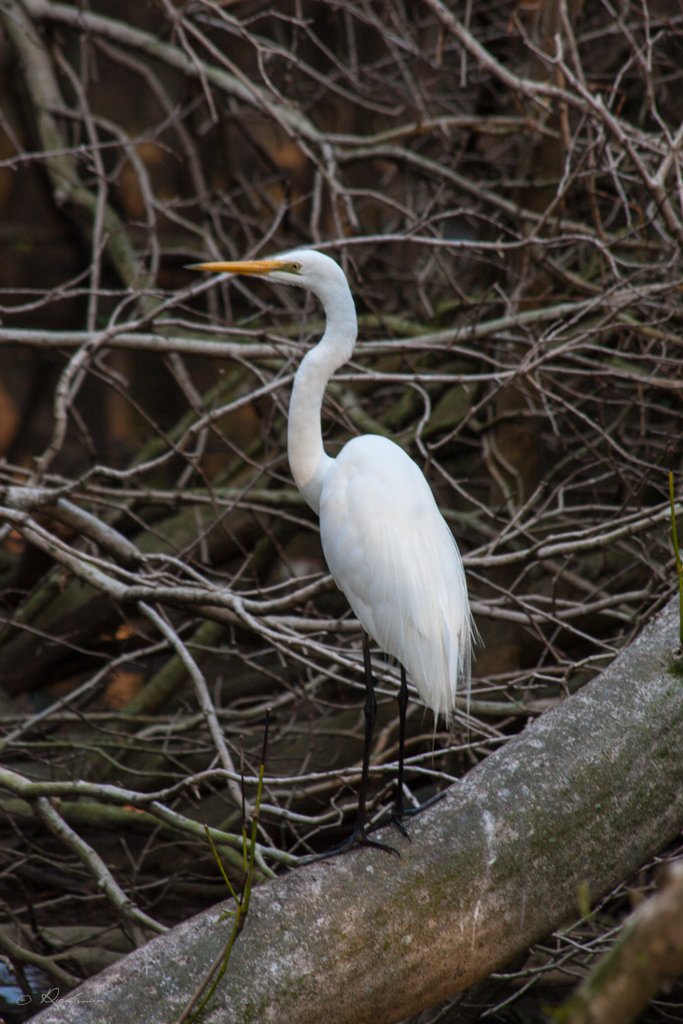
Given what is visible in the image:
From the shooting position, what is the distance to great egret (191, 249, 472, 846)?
7.86 feet

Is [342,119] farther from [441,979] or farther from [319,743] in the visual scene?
[441,979]

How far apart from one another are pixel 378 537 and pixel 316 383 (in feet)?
1.45

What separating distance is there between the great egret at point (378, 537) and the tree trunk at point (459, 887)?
15.3 inches

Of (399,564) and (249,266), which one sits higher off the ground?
(249,266)

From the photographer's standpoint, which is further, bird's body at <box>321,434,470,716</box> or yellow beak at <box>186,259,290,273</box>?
yellow beak at <box>186,259,290,273</box>

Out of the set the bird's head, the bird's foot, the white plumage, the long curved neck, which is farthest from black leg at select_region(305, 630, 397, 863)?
the bird's head

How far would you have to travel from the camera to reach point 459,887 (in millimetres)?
1842

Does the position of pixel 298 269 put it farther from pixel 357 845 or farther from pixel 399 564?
pixel 357 845

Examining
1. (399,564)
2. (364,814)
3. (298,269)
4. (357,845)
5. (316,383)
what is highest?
(298,269)

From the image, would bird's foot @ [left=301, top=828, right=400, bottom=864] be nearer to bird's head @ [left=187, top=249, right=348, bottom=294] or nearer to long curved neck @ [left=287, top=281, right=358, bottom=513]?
long curved neck @ [left=287, top=281, right=358, bottom=513]

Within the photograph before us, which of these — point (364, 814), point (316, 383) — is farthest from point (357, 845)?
point (316, 383)

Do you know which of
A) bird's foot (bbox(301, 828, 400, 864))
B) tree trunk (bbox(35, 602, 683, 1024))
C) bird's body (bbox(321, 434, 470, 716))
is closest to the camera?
tree trunk (bbox(35, 602, 683, 1024))

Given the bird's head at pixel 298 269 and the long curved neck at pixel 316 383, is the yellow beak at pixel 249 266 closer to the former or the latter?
the bird's head at pixel 298 269

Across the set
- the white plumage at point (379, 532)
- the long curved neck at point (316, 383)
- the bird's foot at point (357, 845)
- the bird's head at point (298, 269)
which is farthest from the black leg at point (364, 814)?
the bird's head at point (298, 269)
